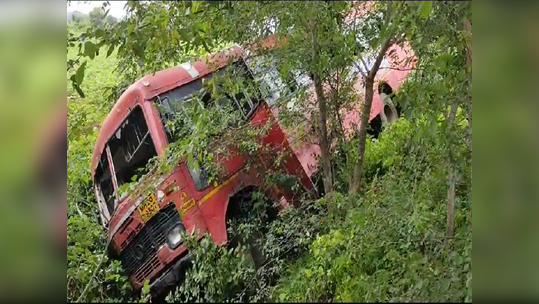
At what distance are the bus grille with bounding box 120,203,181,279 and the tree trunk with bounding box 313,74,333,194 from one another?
1.34 meters

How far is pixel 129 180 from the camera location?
4.90m

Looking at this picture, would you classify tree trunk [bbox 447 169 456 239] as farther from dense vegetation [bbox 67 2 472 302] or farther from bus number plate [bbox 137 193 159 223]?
bus number plate [bbox 137 193 159 223]

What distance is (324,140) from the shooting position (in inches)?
185

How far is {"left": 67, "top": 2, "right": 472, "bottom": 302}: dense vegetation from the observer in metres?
2.94

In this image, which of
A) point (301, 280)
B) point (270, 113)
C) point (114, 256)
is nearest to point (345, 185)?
point (270, 113)

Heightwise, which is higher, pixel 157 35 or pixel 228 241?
pixel 157 35

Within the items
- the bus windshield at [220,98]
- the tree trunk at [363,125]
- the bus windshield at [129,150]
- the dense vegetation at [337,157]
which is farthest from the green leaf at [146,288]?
the tree trunk at [363,125]

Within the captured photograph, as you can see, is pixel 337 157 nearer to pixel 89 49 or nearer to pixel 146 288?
pixel 146 288

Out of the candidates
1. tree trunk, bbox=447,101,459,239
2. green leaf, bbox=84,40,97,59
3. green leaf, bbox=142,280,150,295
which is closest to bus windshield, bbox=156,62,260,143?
green leaf, bbox=142,280,150,295
